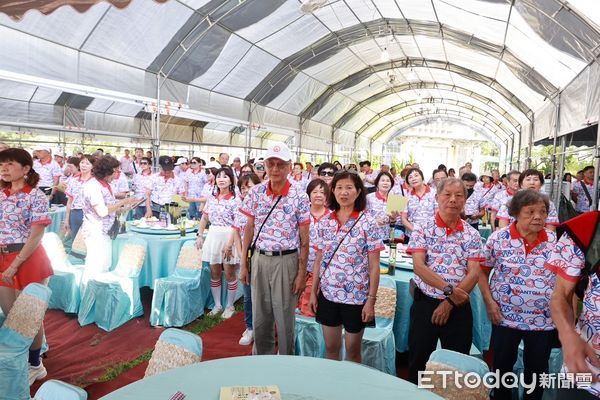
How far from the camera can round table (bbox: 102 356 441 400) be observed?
63.6 inches

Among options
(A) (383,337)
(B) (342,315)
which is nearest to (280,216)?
(B) (342,315)

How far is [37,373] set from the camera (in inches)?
129

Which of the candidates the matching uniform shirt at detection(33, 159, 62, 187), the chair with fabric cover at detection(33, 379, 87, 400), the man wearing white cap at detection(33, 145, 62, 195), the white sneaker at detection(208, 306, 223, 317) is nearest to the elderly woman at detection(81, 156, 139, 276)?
the white sneaker at detection(208, 306, 223, 317)

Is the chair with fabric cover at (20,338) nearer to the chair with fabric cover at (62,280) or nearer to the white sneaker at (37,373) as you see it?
the white sneaker at (37,373)

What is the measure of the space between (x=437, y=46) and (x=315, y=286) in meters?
12.9

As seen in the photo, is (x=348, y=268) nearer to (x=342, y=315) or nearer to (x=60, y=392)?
(x=342, y=315)

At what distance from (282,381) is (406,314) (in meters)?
2.02

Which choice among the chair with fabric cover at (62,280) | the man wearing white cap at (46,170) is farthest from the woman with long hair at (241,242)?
the man wearing white cap at (46,170)

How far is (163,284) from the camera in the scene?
4.29m

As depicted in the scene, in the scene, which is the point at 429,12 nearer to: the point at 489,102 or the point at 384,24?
the point at 384,24

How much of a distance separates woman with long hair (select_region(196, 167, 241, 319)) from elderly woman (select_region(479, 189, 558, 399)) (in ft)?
8.10

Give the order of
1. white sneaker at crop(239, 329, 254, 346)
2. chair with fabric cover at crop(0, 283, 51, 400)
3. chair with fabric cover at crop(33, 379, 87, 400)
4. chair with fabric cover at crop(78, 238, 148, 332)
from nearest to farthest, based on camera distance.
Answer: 1. chair with fabric cover at crop(33, 379, 87, 400)
2. chair with fabric cover at crop(0, 283, 51, 400)
3. white sneaker at crop(239, 329, 254, 346)
4. chair with fabric cover at crop(78, 238, 148, 332)

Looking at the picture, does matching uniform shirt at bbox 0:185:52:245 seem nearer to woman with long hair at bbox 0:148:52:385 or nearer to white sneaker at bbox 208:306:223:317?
woman with long hair at bbox 0:148:52:385

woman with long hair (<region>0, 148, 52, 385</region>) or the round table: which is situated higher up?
woman with long hair (<region>0, 148, 52, 385</region>)
